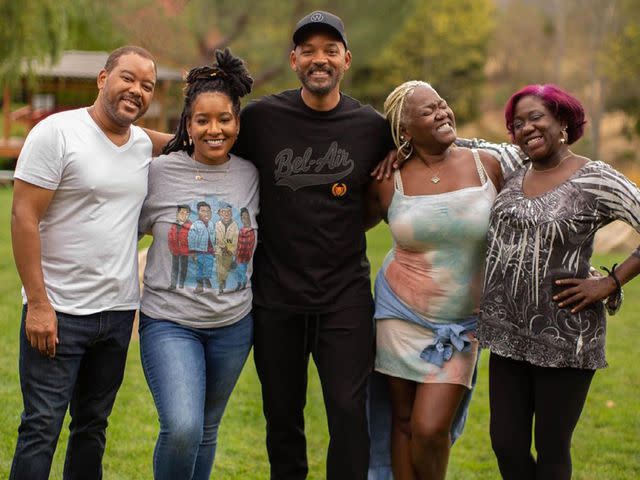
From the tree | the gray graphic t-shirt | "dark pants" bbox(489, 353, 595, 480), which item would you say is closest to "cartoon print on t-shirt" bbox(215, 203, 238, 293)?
the gray graphic t-shirt

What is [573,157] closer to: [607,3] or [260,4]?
[260,4]

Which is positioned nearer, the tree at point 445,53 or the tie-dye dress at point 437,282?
A: the tie-dye dress at point 437,282

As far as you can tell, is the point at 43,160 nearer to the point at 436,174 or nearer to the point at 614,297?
the point at 436,174

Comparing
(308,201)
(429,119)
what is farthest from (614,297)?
(308,201)

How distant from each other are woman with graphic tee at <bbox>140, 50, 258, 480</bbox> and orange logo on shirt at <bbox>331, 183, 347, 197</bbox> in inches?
14.5

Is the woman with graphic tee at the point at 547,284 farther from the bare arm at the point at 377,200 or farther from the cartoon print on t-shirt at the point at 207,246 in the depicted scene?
the cartoon print on t-shirt at the point at 207,246

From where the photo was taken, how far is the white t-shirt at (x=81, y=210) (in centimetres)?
373

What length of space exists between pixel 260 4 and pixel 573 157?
26008 mm

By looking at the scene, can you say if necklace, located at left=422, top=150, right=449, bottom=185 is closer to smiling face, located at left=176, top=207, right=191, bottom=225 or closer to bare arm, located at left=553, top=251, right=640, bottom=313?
bare arm, located at left=553, top=251, right=640, bottom=313

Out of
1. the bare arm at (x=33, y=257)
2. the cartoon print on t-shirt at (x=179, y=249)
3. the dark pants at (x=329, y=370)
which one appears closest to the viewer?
the bare arm at (x=33, y=257)

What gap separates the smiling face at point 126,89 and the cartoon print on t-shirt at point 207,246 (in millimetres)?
458

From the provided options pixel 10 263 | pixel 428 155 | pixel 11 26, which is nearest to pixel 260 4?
pixel 11 26

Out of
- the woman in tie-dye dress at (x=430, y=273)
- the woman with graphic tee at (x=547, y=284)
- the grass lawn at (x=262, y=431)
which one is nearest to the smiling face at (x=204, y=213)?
the woman in tie-dye dress at (x=430, y=273)

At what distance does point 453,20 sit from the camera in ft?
141
